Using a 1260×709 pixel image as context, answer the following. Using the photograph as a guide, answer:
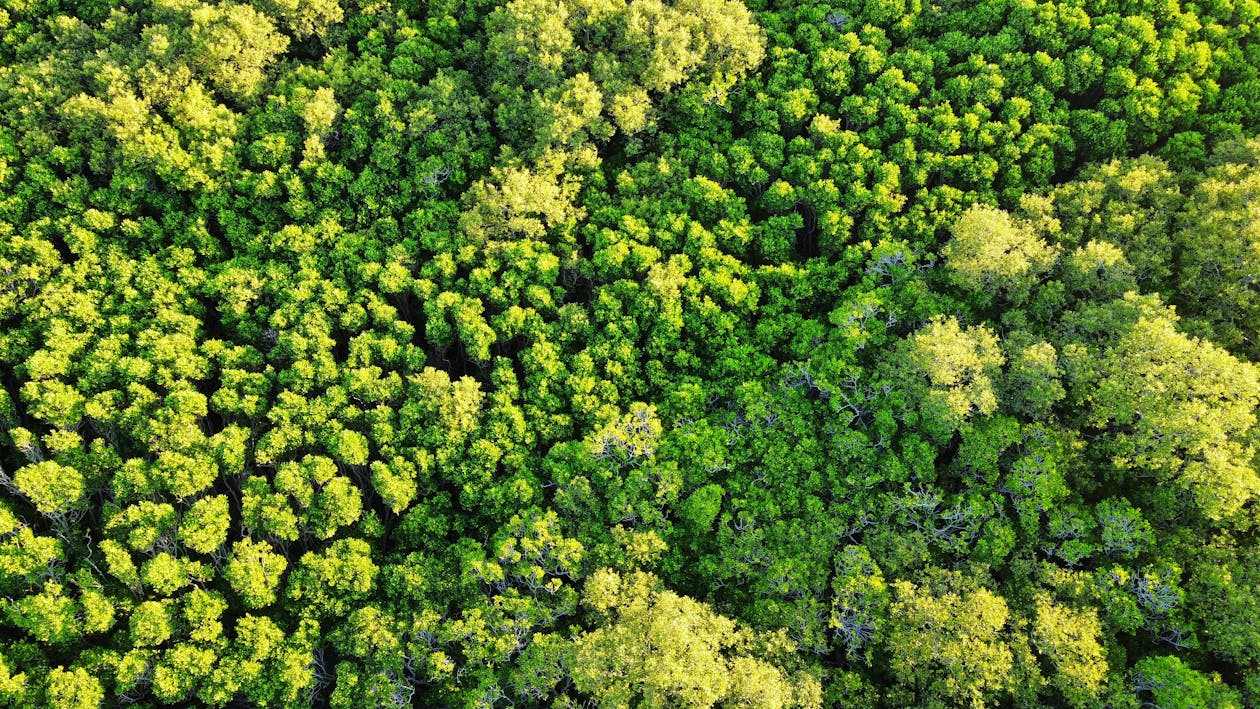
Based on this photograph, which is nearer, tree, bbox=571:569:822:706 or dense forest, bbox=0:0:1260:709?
tree, bbox=571:569:822:706

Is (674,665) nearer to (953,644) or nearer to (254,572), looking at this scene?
(953,644)

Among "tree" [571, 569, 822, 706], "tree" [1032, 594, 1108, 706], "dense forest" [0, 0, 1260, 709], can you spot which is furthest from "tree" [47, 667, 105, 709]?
"tree" [1032, 594, 1108, 706]

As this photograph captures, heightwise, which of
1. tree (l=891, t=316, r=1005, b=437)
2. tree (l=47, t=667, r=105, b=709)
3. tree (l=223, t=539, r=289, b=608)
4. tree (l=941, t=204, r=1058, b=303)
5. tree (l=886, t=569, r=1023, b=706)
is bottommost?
tree (l=47, t=667, r=105, b=709)

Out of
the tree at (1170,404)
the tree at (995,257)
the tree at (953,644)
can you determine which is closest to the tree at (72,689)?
the tree at (953,644)

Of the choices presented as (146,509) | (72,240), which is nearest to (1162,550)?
(146,509)

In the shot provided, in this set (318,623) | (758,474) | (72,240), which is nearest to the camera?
(318,623)

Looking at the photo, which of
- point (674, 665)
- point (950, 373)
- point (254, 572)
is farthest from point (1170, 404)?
point (254, 572)

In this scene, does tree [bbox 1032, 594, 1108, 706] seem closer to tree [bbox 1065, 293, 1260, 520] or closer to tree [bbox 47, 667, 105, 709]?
tree [bbox 1065, 293, 1260, 520]

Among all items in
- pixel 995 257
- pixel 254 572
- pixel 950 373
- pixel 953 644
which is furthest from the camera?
pixel 995 257

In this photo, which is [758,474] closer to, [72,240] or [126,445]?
[126,445]
